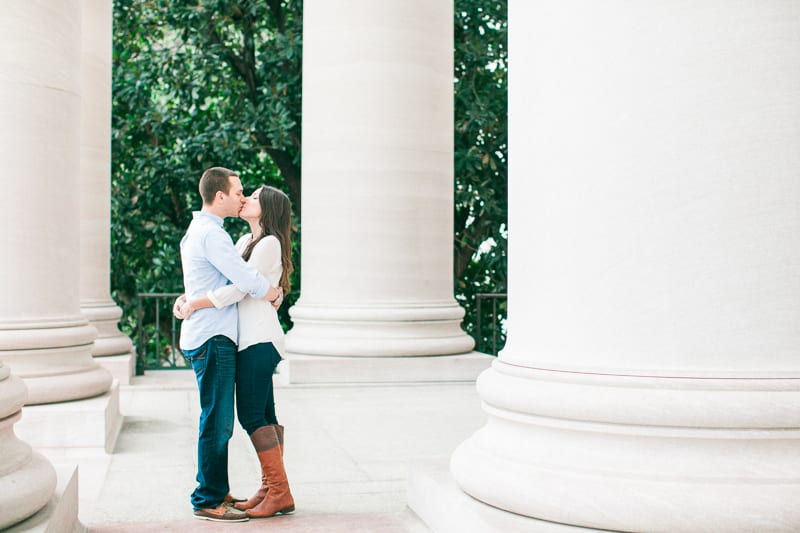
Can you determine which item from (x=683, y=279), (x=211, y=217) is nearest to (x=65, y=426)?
(x=211, y=217)

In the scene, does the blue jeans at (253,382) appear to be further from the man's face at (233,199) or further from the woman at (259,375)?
the man's face at (233,199)

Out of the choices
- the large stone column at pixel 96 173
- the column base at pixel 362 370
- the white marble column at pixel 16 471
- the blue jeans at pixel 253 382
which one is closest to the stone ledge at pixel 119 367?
the large stone column at pixel 96 173

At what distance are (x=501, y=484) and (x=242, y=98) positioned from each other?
6809 centimetres

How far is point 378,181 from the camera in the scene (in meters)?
49.0

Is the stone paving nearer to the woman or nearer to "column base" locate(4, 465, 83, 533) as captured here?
the woman

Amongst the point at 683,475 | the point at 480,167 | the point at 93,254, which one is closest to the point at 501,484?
the point at 683,475

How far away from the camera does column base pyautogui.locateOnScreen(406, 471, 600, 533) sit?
640 inches

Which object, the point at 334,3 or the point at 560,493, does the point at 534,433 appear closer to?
the point at 560,493

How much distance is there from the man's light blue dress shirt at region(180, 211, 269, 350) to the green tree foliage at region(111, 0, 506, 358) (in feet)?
172

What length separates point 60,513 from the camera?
18.7 metres

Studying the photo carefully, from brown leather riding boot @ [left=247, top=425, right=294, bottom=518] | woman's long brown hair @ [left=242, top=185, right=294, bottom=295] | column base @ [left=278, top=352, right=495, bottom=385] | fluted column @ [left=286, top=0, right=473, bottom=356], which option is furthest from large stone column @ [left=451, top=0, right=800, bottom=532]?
fluted column @ [left=286, top=0, right=473, bottom=356]

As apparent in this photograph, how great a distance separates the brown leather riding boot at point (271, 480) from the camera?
22.5 metres

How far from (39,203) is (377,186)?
20.4 metres

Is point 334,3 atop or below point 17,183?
atop
